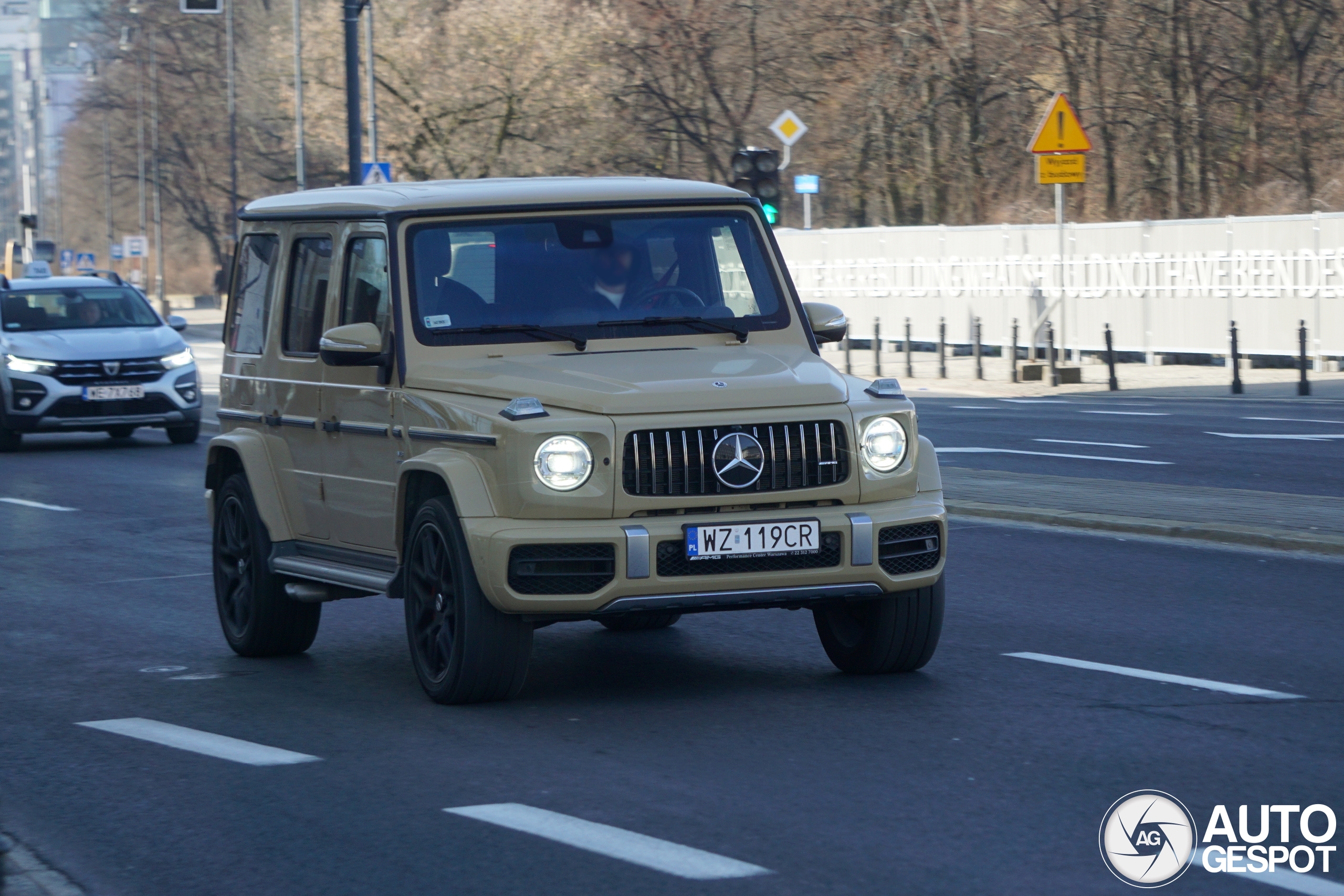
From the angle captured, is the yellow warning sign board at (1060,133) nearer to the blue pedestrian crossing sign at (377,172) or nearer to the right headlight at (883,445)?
the blue pedestrian crossing sign at (377,172)

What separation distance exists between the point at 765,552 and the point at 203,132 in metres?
78.3

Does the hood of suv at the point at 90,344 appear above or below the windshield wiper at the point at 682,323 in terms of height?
above

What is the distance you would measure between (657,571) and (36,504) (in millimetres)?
10485

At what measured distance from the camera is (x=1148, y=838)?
5281 millimetres

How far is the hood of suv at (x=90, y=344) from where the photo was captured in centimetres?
2205

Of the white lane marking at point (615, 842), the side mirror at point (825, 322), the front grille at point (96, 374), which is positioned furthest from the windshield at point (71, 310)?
the white lane marking at point (615, 842)

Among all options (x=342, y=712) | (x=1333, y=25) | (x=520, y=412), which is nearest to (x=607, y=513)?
(x=520, y=412)

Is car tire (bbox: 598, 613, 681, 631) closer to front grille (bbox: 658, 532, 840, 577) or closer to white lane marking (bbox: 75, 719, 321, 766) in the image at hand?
front grille (bbox: 658, 532, 840, 577)

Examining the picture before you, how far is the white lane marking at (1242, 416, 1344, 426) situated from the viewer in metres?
21.3

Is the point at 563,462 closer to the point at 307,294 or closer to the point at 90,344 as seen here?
the point at 307,294

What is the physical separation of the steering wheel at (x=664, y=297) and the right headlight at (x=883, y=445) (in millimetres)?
1135

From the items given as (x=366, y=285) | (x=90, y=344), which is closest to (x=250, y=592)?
(x=366, y=285)

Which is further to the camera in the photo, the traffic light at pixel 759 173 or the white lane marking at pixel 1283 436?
the traffic light at pixel 759 173

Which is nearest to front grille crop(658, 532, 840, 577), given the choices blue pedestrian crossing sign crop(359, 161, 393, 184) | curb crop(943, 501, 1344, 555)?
curb crop(943, 501, 1344, 555)
